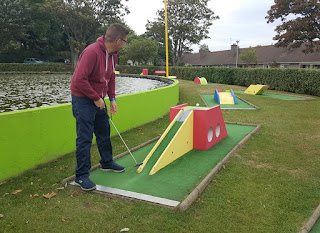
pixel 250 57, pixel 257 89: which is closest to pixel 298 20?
pixel 250 57

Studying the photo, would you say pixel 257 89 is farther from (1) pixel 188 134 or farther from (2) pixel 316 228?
(2) pixel 316 228

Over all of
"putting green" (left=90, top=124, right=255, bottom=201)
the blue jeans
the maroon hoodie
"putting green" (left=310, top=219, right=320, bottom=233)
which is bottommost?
"putting green" (left=310, top=219, right=320, bottom=233)

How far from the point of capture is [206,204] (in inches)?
135

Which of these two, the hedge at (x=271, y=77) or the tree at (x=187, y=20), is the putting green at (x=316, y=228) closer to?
the hedge at (x=271, y=77)

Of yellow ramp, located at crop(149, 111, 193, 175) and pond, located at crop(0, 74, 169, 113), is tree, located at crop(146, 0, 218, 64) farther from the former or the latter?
yellow ramp, located at crop(149, 111, 193, 175)

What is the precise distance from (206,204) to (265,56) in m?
51.4

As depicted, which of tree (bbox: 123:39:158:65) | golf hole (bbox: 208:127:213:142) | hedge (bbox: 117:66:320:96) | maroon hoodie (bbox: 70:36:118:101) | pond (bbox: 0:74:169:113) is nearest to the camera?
maroon hoodie (bbox: 70:36:118:101)

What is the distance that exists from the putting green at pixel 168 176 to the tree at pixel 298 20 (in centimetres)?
3248

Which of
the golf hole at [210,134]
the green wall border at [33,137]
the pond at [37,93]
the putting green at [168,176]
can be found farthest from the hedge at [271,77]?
the green wall border at [33,137]

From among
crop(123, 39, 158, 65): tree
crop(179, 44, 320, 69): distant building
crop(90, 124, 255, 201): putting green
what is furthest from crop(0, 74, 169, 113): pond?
crop(123, 39, 158, 65): tree

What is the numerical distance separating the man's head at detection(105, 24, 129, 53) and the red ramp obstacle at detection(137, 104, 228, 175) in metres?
1.91

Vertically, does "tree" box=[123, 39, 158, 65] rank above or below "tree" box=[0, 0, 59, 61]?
below

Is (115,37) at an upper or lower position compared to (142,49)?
lower

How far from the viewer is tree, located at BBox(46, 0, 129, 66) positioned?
4728 cm
